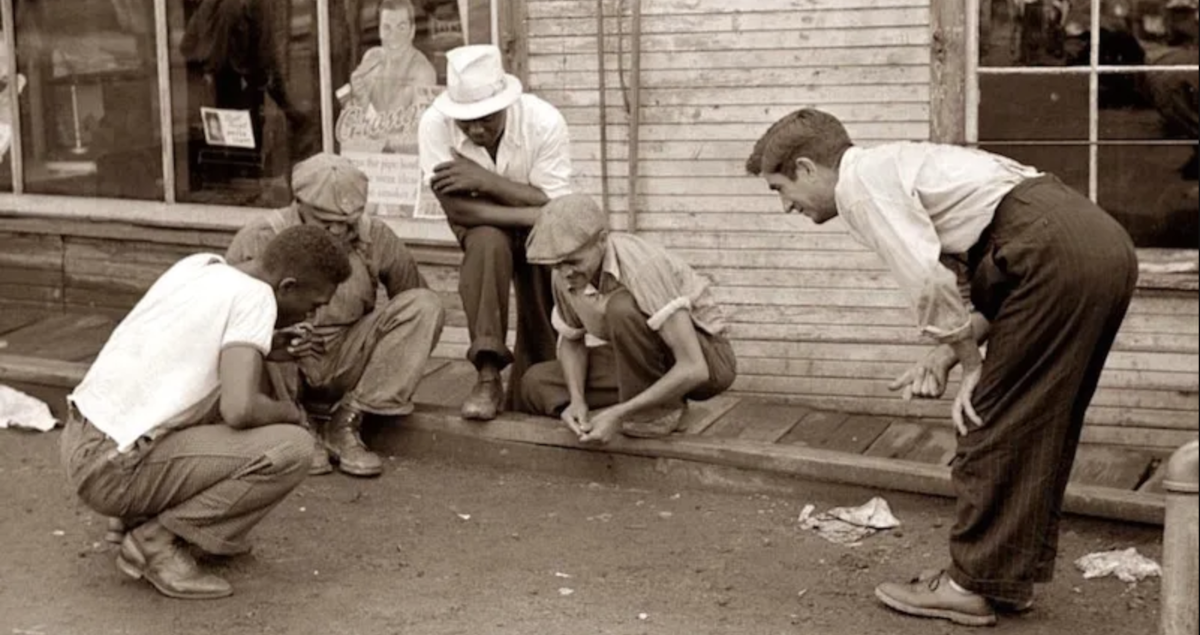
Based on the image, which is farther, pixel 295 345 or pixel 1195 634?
pixel 295 345

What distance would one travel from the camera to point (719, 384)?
26.3 ft

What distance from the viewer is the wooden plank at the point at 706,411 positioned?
852cm

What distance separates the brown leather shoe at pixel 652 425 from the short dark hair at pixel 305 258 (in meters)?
1.70

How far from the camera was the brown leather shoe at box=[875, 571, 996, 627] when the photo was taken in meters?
6.65

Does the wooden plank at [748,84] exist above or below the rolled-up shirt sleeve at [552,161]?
A: above

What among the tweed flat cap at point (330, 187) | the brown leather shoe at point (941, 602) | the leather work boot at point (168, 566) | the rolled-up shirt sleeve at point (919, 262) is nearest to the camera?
the rolled-up shirt sleeve at point (919, 262)

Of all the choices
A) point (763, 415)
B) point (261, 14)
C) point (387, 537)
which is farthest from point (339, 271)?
point (261, 14)

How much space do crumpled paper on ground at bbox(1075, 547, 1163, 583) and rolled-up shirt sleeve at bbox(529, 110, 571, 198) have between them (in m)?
2.44

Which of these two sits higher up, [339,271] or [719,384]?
[339,271]

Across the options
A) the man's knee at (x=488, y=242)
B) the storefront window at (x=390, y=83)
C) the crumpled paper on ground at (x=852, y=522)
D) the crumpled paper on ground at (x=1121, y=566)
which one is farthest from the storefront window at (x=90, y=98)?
the crumpled paper on ground at (x=1121, y=566)

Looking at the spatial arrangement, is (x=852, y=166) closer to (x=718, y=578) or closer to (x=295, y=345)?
(x=718, y=578)

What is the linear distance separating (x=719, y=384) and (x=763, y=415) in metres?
0.85

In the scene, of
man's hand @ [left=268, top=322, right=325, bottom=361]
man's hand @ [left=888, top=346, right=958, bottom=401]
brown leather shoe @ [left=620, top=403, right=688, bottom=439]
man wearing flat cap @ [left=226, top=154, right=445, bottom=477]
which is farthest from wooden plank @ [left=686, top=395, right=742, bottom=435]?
man's hand @ [left=888, top=346, right=958, bottom=401]

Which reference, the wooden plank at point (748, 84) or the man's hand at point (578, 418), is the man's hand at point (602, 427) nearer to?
the man's hand at point (578, 418)
